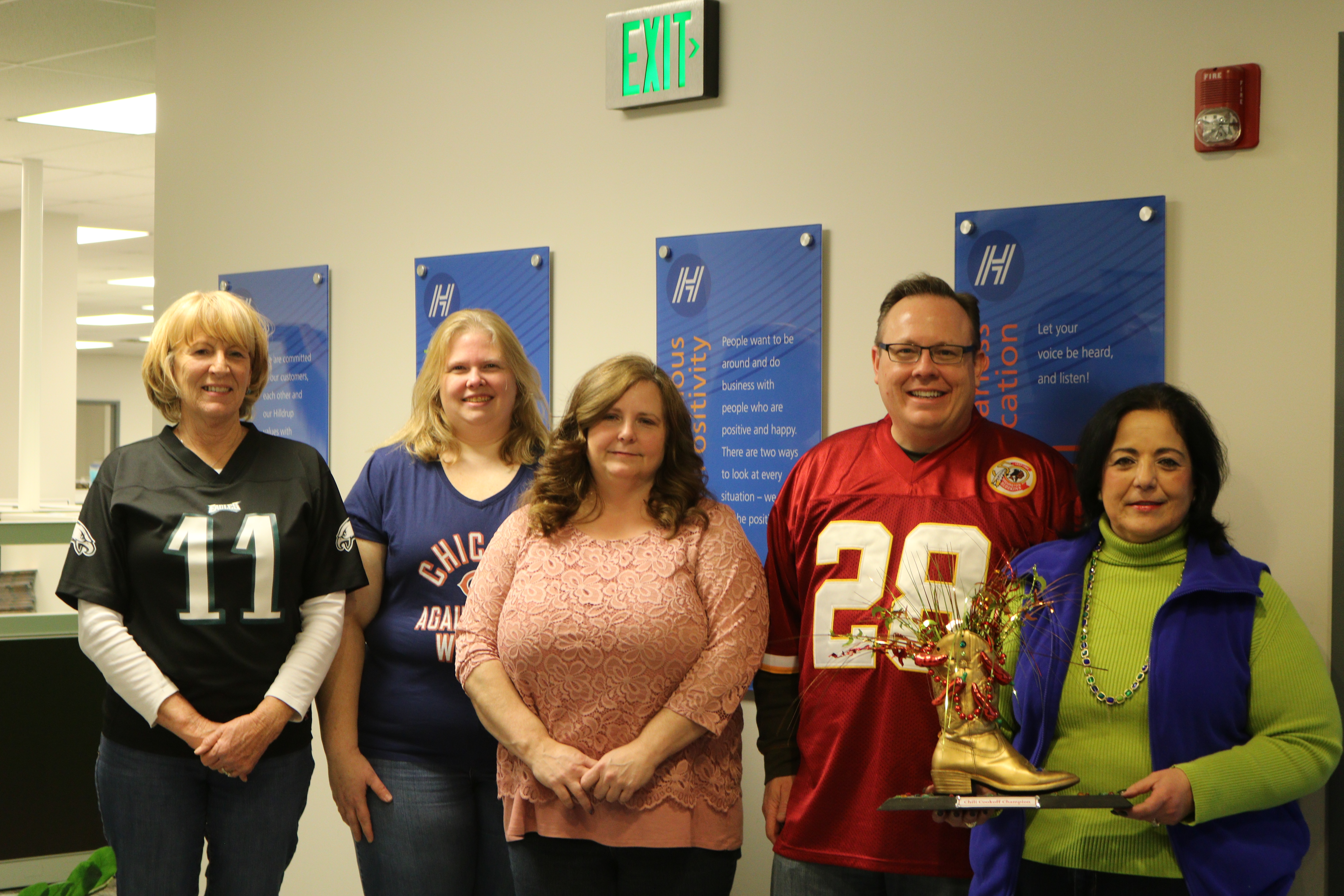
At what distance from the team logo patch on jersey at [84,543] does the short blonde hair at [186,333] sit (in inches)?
10.5

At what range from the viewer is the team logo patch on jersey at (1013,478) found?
203cm

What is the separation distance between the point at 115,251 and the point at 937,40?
862cm

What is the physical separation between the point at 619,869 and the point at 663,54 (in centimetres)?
184

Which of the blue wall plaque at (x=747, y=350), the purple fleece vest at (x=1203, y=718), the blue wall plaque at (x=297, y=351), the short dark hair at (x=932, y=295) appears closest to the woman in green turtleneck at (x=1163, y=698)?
the purple fleece vest at (x=1203, y=718)

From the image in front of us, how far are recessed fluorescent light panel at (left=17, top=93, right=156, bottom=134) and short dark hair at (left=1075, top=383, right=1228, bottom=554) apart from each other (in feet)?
15.5

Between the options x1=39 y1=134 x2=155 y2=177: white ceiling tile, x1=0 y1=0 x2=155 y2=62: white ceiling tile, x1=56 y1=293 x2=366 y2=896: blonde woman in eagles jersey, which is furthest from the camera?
x1=39 y1=134 x2=155 y2=177: white ceiling tile

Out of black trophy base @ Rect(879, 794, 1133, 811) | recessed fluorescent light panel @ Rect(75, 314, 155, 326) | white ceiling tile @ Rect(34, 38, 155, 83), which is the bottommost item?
black trophy base @ Rect(879, 794, 1133, 811)

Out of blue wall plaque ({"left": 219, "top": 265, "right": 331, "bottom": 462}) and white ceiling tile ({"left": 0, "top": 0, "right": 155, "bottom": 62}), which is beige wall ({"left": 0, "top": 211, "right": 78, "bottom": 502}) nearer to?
white ceiling tile ({"left": 0, "top": 0, "right": 155, "bottom": 62})

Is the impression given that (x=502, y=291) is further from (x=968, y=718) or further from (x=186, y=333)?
(x=968, y=718)

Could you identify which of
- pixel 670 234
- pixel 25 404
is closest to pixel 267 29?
pixel 670 234

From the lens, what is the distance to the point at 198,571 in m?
2.19

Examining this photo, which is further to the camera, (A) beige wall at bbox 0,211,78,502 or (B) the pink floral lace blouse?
(A) beige wall at bbox 0,211,78,502

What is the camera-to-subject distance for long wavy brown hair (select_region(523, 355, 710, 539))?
2.09m

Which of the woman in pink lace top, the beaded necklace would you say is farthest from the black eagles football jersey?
the beaded necklace
